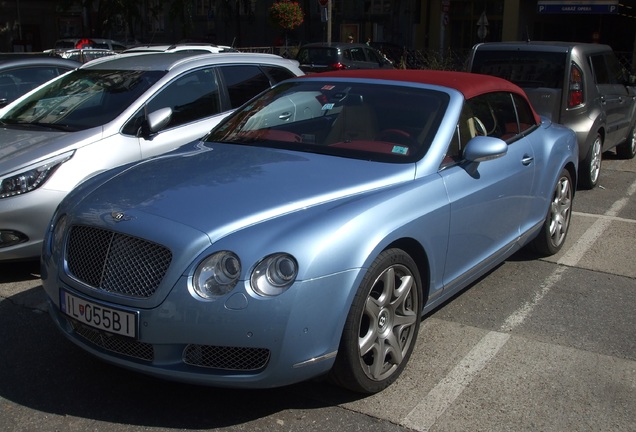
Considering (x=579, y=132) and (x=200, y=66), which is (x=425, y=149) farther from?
(x=579, y=132)

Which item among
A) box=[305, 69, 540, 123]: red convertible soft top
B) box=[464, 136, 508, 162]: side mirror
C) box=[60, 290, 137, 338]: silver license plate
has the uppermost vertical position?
box=[305, 69, 540, 123]: red convertible soft top

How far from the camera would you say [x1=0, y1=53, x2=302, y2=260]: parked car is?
530 centimetres

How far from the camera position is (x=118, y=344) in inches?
138

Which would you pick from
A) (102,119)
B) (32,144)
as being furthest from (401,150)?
(32,144)

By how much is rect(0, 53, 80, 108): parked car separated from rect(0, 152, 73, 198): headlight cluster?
2.79m

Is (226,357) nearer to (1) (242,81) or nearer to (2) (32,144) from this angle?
(2) (32,144)

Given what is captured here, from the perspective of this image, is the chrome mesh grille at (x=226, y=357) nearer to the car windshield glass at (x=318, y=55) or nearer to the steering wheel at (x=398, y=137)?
the steering wheel at (x=398, y=137)

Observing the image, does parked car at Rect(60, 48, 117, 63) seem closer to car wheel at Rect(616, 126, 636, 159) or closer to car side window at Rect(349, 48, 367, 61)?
car side window at Rect(349, 48, 367, 61)

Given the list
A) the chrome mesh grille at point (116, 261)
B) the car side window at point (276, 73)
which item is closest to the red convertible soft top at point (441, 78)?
the chrome mesh grille at point (116, 261)

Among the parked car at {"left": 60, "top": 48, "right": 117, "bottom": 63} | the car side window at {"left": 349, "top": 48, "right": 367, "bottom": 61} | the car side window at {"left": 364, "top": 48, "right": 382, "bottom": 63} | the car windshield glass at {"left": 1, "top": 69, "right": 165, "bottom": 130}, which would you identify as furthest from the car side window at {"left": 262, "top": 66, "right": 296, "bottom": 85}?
the car side window at {"left": 364, "top": 48, "right": 382, "bottom": 63}

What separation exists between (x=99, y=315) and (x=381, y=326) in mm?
1362

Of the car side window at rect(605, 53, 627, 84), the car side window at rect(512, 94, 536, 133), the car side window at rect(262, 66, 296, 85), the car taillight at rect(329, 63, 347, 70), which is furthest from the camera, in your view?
the car taillight at rect(329, 63, 347, 70)

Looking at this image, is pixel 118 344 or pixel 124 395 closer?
pixel 118 344

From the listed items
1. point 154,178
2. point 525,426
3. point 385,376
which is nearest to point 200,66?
point 154,178
